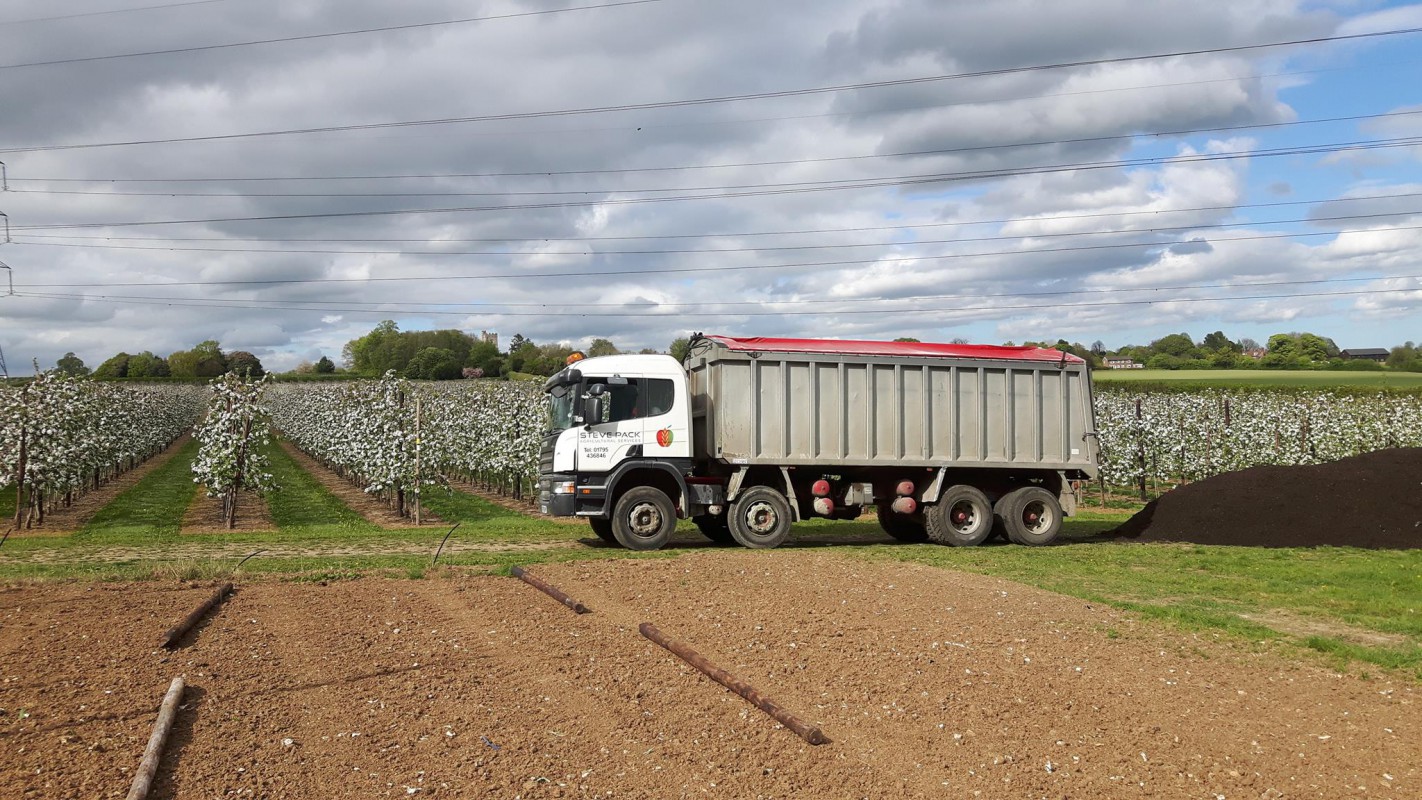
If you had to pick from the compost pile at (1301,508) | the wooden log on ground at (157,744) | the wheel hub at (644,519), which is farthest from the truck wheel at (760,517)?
the wooden log on ground at (157,744)

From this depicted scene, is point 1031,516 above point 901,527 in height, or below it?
above

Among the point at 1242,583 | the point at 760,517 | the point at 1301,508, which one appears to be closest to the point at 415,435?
the point at 760,517

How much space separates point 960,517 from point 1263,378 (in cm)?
5256

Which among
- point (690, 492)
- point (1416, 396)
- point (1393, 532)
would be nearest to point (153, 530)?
point (690, 492)

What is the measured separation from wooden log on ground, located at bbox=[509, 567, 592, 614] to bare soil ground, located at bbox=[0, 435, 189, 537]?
48.0 ft

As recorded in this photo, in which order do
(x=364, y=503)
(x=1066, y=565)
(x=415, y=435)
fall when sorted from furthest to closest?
1. (x=364, y=503)
2. (x=415, y=435)
3. (x=1066, y=565)

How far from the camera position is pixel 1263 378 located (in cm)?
6197

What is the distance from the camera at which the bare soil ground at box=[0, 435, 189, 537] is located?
76.3 ft

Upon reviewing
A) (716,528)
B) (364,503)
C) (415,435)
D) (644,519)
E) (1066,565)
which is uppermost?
(415,435)

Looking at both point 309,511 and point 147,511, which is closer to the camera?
point 147,511

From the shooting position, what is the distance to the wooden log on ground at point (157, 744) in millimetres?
5535

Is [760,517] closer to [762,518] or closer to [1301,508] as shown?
[762,518]

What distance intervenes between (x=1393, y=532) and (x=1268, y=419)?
16667mm

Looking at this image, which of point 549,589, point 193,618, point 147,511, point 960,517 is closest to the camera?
point 193,618
